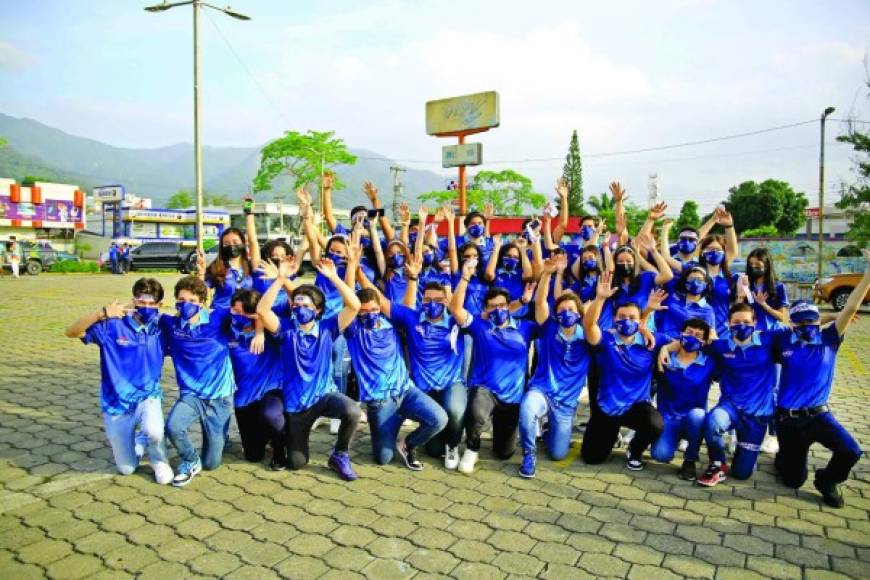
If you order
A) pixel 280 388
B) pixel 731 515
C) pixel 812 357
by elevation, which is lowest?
pixel 731 515

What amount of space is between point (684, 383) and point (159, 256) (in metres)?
33.2

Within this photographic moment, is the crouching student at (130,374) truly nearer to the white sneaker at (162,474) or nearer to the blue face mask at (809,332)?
the white sneaker at (162,474)

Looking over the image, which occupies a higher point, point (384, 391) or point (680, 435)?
point (384, 391)

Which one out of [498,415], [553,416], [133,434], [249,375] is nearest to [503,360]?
[498,415]

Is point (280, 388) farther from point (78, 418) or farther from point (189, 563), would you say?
point (78, 418)

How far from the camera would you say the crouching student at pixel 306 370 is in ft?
17.0

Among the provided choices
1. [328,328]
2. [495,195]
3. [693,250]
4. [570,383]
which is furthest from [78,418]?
[495,195]

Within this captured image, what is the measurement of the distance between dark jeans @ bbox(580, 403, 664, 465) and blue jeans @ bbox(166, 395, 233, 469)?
3164 millimetres

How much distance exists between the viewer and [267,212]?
4191 centimetres

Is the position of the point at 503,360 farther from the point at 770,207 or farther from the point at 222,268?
the point at 770,207

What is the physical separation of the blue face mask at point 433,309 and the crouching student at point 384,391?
0.38 meters

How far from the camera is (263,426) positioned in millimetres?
5262

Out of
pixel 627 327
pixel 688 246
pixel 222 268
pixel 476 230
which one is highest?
pixel 476 230

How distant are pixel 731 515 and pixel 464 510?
1904 millimetres
